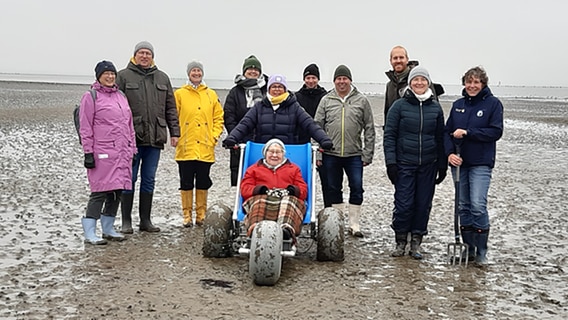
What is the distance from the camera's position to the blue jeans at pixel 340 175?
7.90 metres

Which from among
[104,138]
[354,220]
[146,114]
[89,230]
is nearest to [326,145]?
[354,220]

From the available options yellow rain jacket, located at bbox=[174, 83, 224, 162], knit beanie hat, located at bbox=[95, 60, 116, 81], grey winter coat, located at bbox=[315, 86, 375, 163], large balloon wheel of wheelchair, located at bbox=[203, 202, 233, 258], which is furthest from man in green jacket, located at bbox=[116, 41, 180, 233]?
grey winter coat, located at bbox=[315, 86, 375, 163]

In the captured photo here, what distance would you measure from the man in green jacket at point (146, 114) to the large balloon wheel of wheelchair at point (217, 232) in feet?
5.04

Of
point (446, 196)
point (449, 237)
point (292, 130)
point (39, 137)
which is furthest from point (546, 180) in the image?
point (39, 137)

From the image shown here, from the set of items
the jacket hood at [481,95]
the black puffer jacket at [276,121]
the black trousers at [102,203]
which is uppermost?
the jacket hood at [481,95]

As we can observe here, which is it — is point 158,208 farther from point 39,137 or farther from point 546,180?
point 39,137

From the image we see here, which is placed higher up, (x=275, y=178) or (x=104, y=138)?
(x=104, y=138)

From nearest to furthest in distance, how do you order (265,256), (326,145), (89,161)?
(265,256)
(89,161)
(326,145)

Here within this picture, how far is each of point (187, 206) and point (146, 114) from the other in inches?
53.0

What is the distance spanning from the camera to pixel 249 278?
19.2 ft

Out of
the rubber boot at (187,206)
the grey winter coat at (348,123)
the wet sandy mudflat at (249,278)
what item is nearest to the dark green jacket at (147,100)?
the rubber boot at (187,206)

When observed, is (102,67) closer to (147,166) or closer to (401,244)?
(147,166)

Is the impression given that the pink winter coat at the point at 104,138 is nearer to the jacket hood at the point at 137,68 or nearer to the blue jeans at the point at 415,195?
the jacket hood at the point at 137,68

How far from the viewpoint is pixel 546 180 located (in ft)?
42.0
